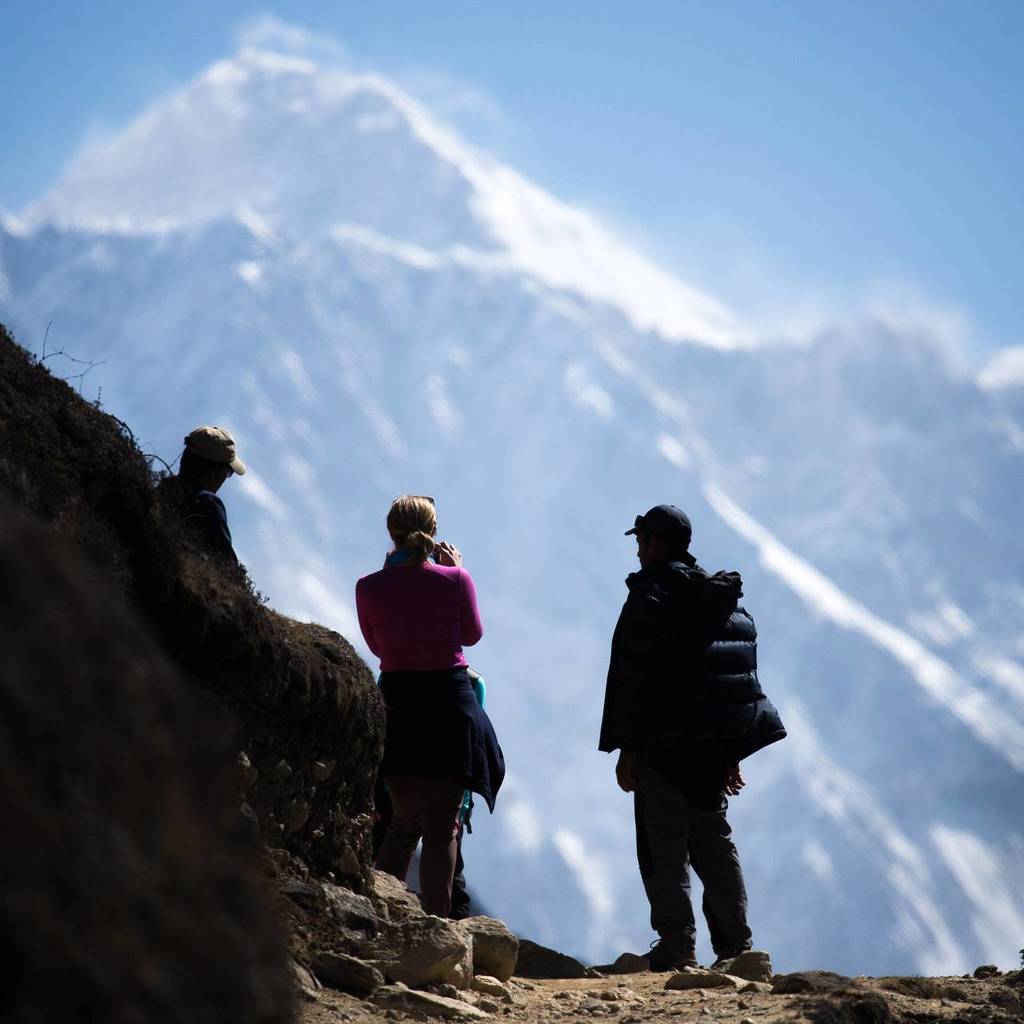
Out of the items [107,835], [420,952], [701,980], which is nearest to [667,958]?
[701,980]

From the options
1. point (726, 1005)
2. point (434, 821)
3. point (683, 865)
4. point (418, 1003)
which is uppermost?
point (683, 865)

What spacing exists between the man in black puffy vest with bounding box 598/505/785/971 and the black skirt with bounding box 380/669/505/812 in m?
0.93

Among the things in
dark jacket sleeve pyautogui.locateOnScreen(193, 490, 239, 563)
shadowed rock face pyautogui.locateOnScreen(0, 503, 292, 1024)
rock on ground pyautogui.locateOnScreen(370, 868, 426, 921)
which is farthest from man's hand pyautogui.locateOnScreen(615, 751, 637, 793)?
shadowed rock face pyautogui.locateOnScreen(0, 503, 292, 1024)

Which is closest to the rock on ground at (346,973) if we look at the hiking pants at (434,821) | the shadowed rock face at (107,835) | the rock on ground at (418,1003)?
the rock on ground at (418,1003)

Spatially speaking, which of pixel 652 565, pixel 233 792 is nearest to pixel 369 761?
pixel 652 565

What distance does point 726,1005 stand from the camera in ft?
19.3

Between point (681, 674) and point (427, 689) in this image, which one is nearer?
point (427, 689)

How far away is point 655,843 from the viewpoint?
762cm

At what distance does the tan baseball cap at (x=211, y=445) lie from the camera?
675cm

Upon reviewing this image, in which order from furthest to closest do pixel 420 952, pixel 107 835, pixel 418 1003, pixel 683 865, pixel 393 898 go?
pixel 683 865
pixel 393 898
pixel 420 952
pixel 418 1003
pixel 107 835

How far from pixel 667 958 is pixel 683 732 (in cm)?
120

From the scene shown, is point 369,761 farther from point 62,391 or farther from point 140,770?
point 140,770

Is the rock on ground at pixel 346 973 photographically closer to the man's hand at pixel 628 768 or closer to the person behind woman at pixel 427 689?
the person behind woman at pixel 427 689

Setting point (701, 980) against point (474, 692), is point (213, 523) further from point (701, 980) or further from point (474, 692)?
point (701, 980)
